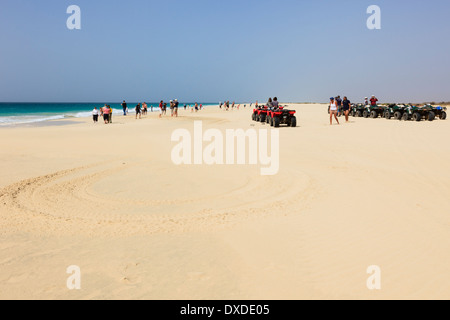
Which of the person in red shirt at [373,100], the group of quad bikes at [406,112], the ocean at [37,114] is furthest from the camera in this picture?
the ocean at [37,114]

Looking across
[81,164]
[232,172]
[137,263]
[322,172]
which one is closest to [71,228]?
[137,263]

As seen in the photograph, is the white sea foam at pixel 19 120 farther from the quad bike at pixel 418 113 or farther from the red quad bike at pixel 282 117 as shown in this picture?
the quad bike at pixel 418 113

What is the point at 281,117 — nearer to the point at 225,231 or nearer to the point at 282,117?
the point at 282,117

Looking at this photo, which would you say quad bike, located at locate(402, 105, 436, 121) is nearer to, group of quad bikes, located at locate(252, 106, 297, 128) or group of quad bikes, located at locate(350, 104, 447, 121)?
group of quad bikes, located at locate(350, 104, 447, 121)

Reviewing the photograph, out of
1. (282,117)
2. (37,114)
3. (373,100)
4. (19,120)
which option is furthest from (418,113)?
(37,114)

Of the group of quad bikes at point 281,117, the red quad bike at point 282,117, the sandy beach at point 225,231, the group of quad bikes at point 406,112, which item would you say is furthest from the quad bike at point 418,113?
the sandy beach at point 225,231

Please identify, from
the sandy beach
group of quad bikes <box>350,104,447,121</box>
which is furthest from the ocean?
group of quad bikes <box>350,104,447,121</box>

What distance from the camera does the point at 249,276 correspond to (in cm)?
337

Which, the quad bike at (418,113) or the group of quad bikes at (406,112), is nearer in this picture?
the quad bike at (418,113)

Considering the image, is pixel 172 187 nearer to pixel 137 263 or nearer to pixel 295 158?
pixel 137 263

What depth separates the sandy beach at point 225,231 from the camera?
3.22m

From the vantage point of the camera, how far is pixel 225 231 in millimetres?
4527
